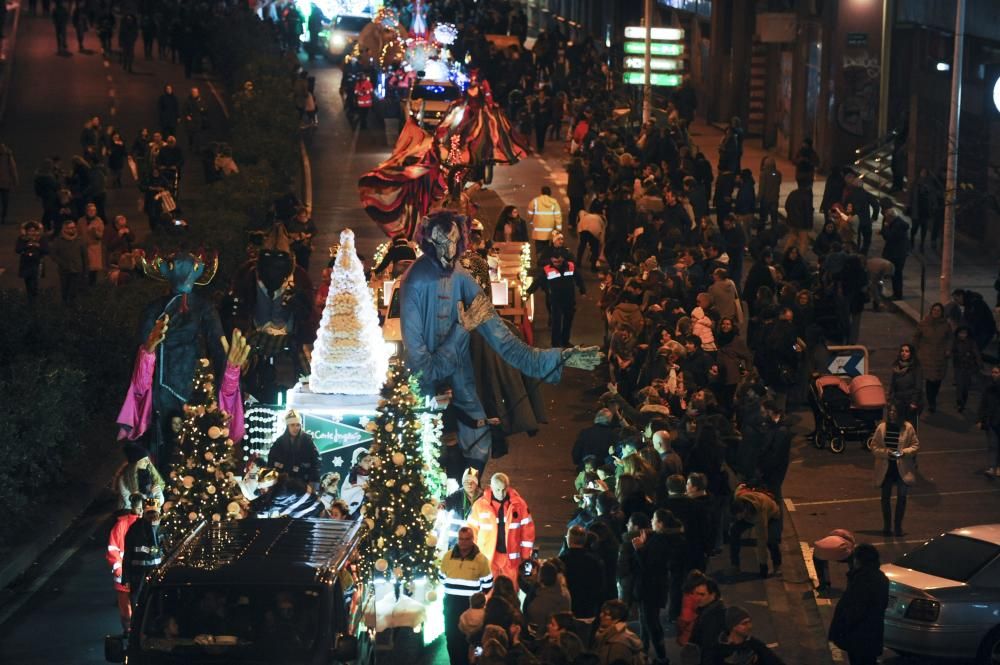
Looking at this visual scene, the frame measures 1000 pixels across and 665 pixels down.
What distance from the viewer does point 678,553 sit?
1459 cm

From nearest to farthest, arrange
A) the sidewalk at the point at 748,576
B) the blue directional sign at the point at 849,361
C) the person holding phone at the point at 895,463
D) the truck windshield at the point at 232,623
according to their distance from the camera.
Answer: the truck windshield at the point at 232,623 < the sidewalk at the point at 748,576 < the person holding phone at the point at 895,463 < the blue directional sign at the point at 849,361

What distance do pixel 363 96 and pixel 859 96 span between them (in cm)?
1403

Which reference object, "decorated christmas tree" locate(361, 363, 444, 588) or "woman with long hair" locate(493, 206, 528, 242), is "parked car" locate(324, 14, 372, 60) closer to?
"woman with long hair" locate(493, 206, 528, 242)

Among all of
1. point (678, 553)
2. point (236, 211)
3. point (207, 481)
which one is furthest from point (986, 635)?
point (236, 211)

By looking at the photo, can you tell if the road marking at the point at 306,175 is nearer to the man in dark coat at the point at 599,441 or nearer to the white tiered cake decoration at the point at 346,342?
the white tiered cake decoration at the point at 346,342

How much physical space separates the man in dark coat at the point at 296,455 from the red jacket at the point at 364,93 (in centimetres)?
3352

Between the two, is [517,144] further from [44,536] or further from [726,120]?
[726,120]

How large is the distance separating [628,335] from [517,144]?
11.5 metres

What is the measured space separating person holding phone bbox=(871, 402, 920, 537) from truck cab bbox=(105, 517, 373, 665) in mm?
7116

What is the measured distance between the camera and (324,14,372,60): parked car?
64875 millimetres

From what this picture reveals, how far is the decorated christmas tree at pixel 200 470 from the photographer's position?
1511 cm

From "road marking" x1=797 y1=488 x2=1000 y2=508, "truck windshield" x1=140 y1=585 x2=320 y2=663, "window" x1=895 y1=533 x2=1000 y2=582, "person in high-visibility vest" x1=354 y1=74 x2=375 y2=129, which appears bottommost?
"road marking" x1=797 y1=488 x2=1000 y2=508

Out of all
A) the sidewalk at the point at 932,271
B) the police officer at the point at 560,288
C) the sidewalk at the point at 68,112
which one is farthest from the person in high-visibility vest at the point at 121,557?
the sidewalk at the point at 932,271

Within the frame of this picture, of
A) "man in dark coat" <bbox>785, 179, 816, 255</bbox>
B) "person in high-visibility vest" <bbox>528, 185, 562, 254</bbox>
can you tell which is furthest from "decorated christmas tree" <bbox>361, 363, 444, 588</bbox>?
"man in dark coat" <bbox>785, 179, 816, 255</bbox>
